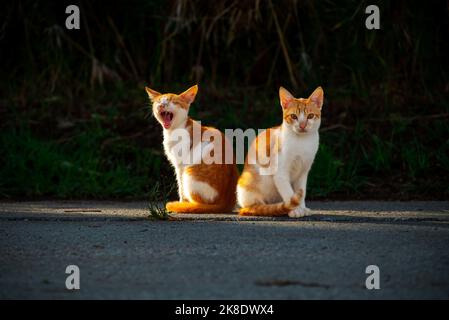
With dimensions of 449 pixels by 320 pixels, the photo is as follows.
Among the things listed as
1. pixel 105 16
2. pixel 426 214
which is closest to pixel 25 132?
pixel 105 16

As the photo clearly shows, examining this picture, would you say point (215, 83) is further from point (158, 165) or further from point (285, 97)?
point (285, 97)

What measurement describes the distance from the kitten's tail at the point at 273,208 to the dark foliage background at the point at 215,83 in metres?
1.84

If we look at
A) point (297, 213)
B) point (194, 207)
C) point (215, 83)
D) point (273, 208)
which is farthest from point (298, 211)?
point (215, 83)

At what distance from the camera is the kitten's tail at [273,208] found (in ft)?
18.4

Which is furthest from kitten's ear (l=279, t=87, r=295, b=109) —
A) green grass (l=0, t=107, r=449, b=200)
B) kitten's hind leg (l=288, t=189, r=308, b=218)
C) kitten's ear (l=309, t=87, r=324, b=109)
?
green grass (l=0, t=107, r=449, b=200)

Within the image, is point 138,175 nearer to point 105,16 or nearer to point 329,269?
point 105,16

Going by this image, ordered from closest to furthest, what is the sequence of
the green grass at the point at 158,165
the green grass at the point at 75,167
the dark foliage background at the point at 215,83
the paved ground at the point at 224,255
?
the paved ground at the point at 224,255
the green grass at the point at 158,165
the green grass at the point at 75,167
the dark foliage background at the point at 215,83

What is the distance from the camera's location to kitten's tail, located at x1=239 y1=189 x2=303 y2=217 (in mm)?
5602

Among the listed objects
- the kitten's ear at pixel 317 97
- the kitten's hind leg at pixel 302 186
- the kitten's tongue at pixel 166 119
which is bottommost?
the kitten's hind leg at pixel 302 186

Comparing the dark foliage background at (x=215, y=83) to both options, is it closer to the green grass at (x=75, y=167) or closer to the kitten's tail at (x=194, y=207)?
the green grass at (x=75, y=167)

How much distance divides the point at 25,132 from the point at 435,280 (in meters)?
6.20

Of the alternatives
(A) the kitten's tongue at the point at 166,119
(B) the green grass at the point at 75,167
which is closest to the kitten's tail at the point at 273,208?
(A) the kitten's tongue at the point at 166,119

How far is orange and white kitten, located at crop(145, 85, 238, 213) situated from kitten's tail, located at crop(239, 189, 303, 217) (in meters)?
0.32

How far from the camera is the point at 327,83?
31.1 feet
